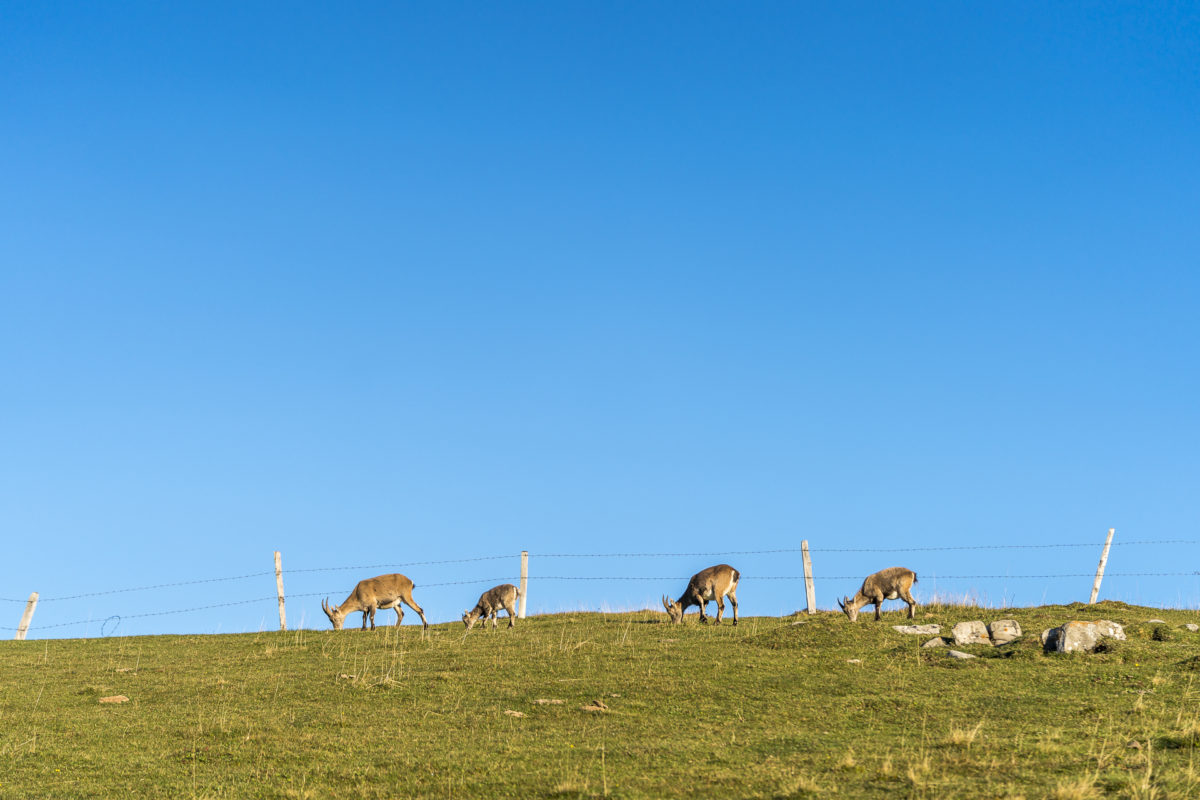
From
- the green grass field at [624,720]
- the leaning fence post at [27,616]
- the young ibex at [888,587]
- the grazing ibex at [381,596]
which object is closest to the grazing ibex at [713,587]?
the young ibex at [888,587]

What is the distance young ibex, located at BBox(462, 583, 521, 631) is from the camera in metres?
33.1

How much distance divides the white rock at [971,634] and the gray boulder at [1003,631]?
0.44 feet

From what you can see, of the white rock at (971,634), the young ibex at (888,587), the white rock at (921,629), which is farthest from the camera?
the young ibex at (888,587)

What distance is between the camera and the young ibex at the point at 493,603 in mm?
33125

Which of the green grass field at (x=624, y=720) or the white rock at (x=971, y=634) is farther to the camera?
the white rock at (x=971, y=634)

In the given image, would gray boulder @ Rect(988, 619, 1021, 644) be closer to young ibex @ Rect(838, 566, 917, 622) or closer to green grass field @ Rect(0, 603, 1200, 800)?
green grass field @ Rect(0, 603, 1200, 800)

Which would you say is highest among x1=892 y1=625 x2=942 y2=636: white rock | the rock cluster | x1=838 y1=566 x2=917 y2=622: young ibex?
x1=838 y1=566 x2=917 y2=622: young ibex

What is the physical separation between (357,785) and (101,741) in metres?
5.73

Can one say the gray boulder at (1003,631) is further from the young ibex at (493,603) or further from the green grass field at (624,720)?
the young ibex at (493,603)

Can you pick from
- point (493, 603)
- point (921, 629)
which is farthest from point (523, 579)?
point (921, 629)

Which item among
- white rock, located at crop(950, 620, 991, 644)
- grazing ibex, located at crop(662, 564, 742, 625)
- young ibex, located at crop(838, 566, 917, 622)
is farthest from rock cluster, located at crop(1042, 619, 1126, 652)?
grazing ibex, located at crop(662, 564, 742, 625)

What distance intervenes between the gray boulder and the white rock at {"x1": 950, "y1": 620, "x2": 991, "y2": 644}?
0.14 meters

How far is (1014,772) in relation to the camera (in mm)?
11469

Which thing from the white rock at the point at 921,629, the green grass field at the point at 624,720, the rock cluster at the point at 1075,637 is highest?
the white rock at the point at 921,629
